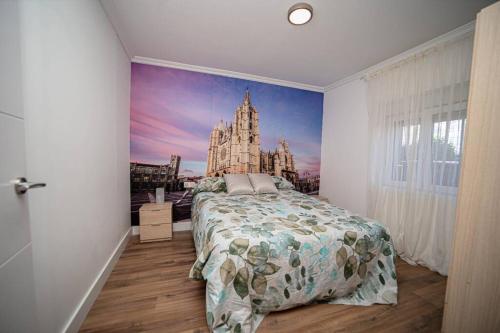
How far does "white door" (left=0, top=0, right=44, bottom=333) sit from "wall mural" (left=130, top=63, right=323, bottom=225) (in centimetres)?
209

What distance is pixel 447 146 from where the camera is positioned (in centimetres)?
191

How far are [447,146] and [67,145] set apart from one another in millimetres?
3342

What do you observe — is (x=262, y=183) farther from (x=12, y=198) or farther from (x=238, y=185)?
(x=12, y=198)

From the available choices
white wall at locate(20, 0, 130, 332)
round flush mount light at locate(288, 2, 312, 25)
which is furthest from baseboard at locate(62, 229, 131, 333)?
round flush mount light at locate(288, 2, 312, 25)

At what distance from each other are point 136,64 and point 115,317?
2958mm

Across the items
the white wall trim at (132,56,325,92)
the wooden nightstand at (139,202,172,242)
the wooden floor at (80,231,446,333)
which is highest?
the white wall trim at (132,56,325,92)

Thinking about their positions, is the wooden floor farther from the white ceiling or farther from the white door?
the white ceiling

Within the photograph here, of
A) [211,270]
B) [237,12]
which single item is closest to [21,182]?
[211,270]

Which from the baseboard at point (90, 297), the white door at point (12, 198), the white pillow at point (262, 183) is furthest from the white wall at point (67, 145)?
the white pillow at point (262, 183)

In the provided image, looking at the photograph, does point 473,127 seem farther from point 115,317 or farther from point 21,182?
point 115,317

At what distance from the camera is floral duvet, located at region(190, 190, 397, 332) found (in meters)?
1.18

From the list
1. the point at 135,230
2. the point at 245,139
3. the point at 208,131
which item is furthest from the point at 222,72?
the point at 135,230

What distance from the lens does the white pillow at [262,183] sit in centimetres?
277

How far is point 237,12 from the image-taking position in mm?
1713
